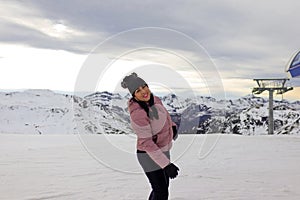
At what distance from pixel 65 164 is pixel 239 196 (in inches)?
135

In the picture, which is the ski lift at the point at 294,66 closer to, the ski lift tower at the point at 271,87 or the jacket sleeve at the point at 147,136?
the jacket sleeve at the point at 147,136

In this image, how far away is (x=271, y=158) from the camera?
7867mm

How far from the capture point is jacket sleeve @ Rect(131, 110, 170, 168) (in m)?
3.03

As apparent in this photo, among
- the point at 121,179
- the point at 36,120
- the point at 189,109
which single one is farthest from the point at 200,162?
the point at 36,120

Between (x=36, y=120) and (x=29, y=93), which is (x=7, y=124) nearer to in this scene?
(x=36, y=120)

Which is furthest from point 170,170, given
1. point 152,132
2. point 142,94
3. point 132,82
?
point 132,82

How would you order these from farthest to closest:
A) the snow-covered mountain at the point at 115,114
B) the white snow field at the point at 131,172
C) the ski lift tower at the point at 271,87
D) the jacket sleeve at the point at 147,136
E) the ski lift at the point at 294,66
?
the ski lift tower at the point at 271,87, the ski lift at the point at 294,66, the white snow field at the point at 131,172, the snow-covered mountain at the point at 115,114, the jacket sleeve at the point at 147,136

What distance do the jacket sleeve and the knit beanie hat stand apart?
0.21 meters

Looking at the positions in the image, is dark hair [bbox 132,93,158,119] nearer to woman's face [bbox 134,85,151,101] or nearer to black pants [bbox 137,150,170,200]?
woman's face [bbox 134,85,151,101]

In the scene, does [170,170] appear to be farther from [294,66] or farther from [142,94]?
[294,66]

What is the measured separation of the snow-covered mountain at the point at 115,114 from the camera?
159 inches

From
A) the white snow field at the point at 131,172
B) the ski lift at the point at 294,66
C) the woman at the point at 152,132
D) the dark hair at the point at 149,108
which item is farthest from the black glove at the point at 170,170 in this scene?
the ski lift at the point at 294,66

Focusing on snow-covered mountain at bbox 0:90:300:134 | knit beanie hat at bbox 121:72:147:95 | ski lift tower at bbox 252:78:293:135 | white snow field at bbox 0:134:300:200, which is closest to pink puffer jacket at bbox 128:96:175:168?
knit beanie hat at bbox 121:72:147:95

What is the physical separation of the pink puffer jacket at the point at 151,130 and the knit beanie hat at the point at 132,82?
0.10m
